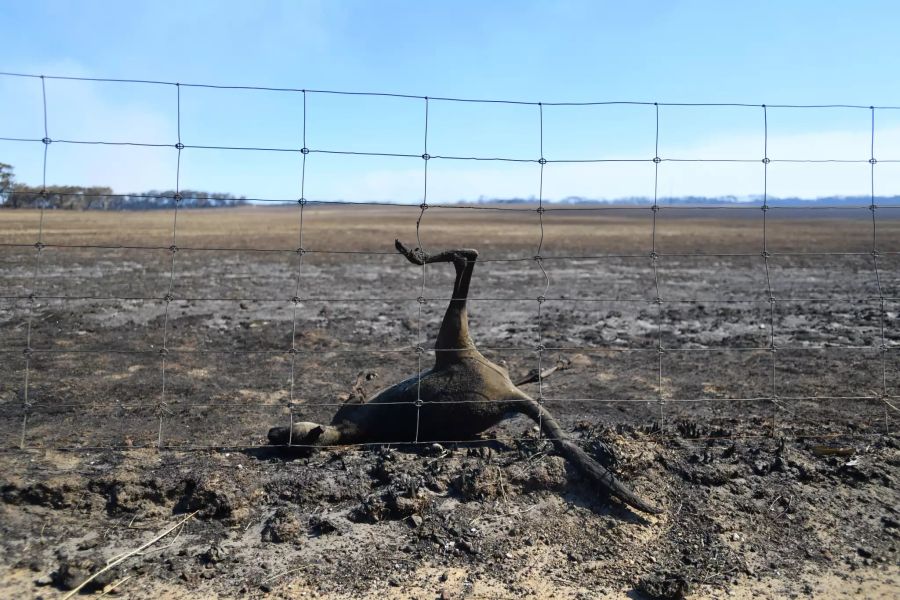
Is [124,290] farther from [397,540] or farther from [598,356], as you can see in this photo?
[397,540]

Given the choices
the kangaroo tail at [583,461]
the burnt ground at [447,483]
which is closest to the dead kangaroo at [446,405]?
the kangaroo tail at [583,461]

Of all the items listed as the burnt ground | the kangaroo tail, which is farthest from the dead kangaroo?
the burnt ground

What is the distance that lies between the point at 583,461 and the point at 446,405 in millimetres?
1169

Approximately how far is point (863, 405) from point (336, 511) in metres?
5.20

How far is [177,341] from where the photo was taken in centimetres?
988

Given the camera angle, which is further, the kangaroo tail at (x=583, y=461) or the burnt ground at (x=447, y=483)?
the kangaroo tail at (x=583, y=461)

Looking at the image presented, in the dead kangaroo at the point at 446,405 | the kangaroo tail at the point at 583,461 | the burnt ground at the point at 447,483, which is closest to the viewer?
the burnt ground at the point at 447,483

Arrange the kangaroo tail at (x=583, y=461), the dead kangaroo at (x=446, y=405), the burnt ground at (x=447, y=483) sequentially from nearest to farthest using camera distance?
the burnt ground at (x=447, y=483) < the kangaroo tail at (x=583, y=461) < the dead kangaroo at (x=446, y=405)

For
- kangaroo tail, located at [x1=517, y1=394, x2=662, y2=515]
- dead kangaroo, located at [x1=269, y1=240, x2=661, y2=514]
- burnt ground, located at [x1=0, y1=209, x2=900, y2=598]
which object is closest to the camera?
burnt ground, located at [x1=0, y1=209, x2=900, y2=598]

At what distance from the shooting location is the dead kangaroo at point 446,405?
18.6ft

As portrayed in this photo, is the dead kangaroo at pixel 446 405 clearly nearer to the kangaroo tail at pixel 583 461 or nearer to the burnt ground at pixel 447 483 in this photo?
the kangaroo tail at pixel 583 461

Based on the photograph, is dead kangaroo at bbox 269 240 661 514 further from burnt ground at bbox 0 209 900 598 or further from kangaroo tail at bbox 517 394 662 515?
burnt ground at bbox 0 209 900 598

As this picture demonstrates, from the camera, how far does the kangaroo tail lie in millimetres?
4867

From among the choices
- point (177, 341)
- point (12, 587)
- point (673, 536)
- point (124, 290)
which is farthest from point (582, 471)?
point (124, 290)
